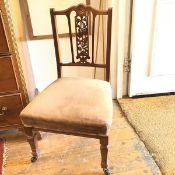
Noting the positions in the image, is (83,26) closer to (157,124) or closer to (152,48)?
(152,48)

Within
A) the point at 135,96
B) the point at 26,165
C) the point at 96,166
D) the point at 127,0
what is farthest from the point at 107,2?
the point at 26,165

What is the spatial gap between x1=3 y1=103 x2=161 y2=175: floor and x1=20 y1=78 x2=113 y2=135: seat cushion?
34 centimetres

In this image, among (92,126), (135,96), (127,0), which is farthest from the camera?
(135,96)

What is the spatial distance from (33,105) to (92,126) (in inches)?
14.2

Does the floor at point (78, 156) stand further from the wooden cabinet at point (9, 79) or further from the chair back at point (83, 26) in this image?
the chair back at point (83, 26)

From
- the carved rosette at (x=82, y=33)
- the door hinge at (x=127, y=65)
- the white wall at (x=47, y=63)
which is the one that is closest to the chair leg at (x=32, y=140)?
the carved rosette at (x=82, y=33)

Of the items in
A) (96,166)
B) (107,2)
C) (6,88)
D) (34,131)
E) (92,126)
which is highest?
(107,2)

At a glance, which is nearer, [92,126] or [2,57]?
[92,126]

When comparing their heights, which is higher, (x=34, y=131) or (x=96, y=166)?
(x=34, y=131)

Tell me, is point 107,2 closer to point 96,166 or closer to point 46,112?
point 46,112

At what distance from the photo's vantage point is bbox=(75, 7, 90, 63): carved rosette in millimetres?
1370

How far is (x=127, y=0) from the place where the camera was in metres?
1.65

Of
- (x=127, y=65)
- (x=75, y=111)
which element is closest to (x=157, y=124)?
(x=127, y=65)

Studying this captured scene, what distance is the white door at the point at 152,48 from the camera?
5.44 feet
